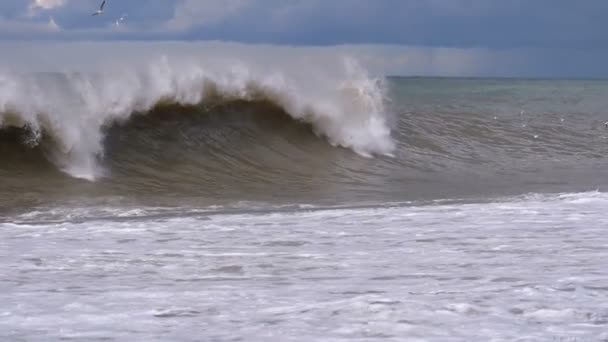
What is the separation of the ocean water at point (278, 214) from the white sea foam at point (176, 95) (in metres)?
0.04

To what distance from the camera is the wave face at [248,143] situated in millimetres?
10867

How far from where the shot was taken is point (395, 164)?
1425 centimetres

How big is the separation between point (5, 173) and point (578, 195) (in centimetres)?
613

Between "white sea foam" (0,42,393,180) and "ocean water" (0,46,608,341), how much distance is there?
4 centimetres

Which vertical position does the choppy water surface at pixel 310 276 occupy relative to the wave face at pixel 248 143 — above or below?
below

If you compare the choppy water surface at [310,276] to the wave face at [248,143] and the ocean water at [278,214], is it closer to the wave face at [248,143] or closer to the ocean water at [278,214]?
the ocean water at [278,214]

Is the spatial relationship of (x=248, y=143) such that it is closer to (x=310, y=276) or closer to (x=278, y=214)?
(x=278, y=214)

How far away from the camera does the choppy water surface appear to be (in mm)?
4383

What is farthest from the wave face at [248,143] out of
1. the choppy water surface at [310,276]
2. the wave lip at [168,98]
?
the choppy water surface at [310,276]

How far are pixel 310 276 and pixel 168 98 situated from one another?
1011 centimetres

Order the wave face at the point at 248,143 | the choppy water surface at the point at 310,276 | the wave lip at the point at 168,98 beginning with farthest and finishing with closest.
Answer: the wave lip at the point at 168,98 → the wave face at the point at 248,143 → the choppy water surface at the point at 310,276

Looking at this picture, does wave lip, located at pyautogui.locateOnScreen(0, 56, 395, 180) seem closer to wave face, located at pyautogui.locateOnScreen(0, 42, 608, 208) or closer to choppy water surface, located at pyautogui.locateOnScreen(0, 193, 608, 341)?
wave face, located at pyautogui.locateOnScreen(0, 42, 608, 208)

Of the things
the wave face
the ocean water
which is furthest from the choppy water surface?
the wave face

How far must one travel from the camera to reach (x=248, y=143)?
14.4 meters
